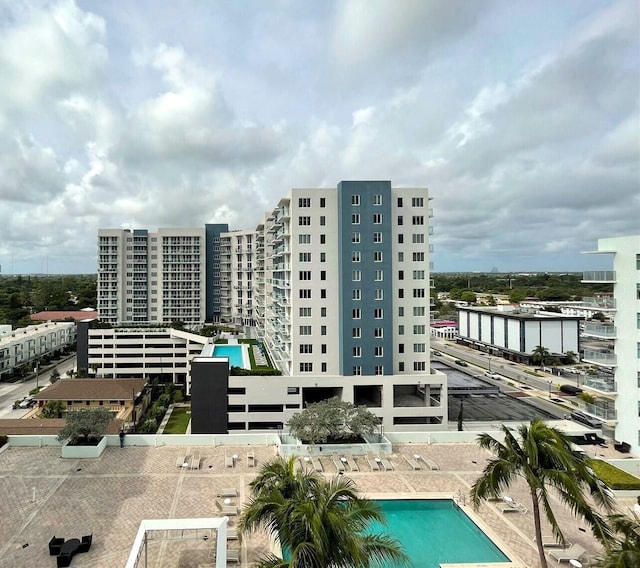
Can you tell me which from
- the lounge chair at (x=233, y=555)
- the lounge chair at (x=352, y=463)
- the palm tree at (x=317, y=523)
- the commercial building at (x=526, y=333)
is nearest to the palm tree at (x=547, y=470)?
the palm tree at (x=317, y=523)

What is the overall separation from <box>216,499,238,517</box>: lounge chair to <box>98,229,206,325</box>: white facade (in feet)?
235

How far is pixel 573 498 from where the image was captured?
1377 cm

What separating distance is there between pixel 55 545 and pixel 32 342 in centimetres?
7290

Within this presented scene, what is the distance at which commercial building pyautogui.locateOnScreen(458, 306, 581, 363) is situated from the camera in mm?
78000

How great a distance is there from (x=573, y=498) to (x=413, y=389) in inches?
1383

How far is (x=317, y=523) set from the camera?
10.8 meters

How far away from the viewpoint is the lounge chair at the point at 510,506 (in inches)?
841

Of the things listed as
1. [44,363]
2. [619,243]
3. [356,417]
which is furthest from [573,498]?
[44,363]

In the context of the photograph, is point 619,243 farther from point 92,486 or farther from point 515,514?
point 92,486

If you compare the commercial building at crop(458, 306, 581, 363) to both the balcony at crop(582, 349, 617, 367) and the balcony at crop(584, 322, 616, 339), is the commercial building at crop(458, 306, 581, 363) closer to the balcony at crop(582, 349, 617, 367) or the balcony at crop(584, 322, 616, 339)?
the balcony at crop(584, 322, 616, 339)

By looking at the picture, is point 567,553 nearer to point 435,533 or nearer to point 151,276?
point 435,533

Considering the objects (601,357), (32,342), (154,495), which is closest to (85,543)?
(154,495)

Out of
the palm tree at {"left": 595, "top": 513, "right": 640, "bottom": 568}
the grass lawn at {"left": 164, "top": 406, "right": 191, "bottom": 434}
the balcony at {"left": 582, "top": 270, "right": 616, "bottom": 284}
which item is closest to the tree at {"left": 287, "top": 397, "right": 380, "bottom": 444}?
the palm tree at {"left": 595, "top": 513, "right": 640, "bottom": 568}

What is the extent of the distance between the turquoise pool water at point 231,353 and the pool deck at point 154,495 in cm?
2348
